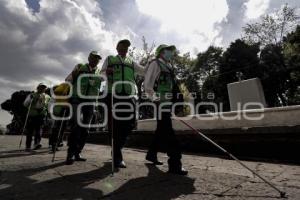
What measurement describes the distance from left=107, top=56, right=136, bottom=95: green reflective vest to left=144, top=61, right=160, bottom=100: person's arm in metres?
0.46

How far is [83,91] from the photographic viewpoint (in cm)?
562

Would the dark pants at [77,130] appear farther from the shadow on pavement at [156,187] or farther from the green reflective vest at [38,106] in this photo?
the green reflective vest at [38,106]

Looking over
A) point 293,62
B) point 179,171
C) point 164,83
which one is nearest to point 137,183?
point 179,171

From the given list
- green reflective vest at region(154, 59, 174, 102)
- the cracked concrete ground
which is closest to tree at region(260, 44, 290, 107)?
the cracked concrete ground

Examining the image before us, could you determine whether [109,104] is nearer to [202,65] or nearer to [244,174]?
[244,174]

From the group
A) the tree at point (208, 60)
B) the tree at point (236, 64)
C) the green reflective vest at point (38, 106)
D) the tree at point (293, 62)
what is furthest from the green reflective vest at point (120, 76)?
the tree at point (208, 60)

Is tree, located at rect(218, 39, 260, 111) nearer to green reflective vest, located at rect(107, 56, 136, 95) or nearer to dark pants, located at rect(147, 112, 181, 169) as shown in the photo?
green reflective vest, located at rect(107, 56, 136, 95)

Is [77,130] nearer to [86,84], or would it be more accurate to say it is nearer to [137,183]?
[86,84]

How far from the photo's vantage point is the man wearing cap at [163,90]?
4.54m

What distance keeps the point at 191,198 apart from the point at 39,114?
6.67 meters

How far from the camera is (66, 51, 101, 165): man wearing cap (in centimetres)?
552

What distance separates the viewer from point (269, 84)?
34406 millimetres

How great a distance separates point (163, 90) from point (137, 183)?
1.62 metres

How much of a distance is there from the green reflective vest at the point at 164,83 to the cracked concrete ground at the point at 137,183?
1157 millimetres
